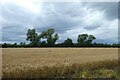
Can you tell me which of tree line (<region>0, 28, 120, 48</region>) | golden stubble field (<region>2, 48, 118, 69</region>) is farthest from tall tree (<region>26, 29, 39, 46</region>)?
golden stubble field (<region>2, 48, 118, 69</region>)

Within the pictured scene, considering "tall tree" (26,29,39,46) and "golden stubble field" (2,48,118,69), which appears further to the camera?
"tall tree" (26,29,39,46)

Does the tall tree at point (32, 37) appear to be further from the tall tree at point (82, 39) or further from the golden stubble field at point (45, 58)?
the golden stubble field at point (45, 58)

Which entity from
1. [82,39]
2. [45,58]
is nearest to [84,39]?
[82,39]

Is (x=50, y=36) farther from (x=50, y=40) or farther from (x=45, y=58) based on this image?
(x=45, y=58)

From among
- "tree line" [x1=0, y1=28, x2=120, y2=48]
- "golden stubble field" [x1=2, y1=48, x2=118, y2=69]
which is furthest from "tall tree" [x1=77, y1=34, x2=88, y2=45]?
"golden stubble field" [x1=2, y1=48, x2=118, y2=69]

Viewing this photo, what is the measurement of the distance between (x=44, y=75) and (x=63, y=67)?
92.4 inches

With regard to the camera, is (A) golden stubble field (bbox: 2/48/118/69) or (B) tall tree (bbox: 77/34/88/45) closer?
(A) golden stubble field (bbox: 2/48/118/69)

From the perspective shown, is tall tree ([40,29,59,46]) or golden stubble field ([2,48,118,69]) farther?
tall tree ([40,29,59,46])

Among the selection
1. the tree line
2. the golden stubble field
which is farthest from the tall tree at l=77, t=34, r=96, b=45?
the golden stubble field

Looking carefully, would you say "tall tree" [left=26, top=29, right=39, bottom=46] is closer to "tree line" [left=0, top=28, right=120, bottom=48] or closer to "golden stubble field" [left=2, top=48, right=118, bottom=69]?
"tree line" [left=0, top=28, right=120, bottom=48]

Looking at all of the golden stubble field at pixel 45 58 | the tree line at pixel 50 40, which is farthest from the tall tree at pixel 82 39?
the golden stubble field at pixel 45 58

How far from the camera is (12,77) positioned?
12.2m

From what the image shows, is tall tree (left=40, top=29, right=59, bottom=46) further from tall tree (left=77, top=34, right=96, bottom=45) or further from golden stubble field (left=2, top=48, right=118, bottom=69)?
golden stubble field (left=2, top=48, right=118, bottom=69)

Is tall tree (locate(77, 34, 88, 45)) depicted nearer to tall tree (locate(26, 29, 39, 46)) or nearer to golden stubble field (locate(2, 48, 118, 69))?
tall tree (locate(26, 29, 39, 46))
